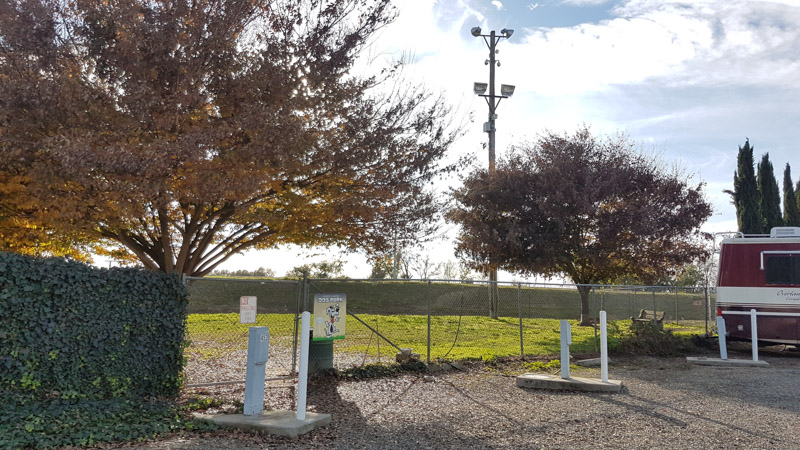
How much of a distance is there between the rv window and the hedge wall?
46.9ft

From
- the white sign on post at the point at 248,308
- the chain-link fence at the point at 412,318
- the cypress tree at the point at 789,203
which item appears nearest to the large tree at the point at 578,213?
the chain-link fence at the point at 412,318

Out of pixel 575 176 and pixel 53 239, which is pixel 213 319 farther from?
pixel 575 176

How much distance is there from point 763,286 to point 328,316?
38.1 feet

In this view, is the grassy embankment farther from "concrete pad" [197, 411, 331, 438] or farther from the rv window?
the rv window

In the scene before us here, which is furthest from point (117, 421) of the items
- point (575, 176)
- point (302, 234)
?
point (575, 176)

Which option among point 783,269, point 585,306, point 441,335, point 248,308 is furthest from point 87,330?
point 585,306

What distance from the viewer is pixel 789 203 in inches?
1483

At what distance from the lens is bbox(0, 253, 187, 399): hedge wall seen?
7.24 m

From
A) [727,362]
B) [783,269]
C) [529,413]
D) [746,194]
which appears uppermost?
[746,194]

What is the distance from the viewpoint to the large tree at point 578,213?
68.9ft

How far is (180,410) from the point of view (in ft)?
25.8

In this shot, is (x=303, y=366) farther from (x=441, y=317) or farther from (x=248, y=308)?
(x=441, y=317)

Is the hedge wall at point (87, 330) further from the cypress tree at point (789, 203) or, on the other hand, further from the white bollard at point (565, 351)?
the cypress tree at point (789, 203)

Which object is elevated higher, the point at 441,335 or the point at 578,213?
the point at 578,213
